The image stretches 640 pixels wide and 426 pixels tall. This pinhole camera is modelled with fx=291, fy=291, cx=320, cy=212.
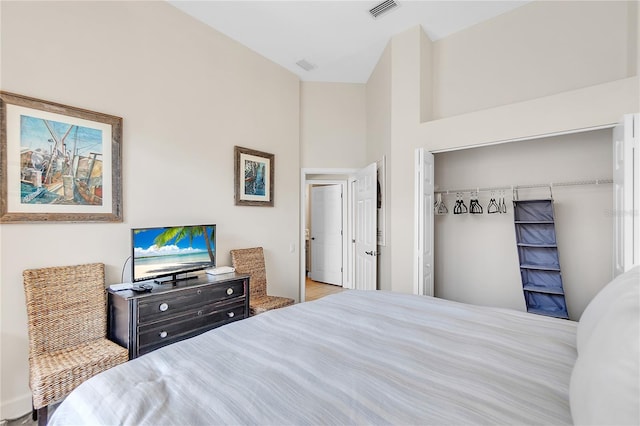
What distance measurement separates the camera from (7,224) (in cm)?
193

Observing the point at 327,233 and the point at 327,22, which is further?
the point at 327,233

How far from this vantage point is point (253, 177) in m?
3.54

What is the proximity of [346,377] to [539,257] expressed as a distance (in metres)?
2.79

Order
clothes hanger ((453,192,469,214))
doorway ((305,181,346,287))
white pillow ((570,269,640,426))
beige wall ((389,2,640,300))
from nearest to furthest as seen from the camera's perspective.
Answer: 1. white pillow ((570,269,640,426))
2. beige wall ((389,2,640,300))
3. clothes hanger ((453,192,469,214))
4. doorway ((305,181,346,287))

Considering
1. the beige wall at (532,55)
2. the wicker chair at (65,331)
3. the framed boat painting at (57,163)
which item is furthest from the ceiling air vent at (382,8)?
the wicker chair at (65,331)

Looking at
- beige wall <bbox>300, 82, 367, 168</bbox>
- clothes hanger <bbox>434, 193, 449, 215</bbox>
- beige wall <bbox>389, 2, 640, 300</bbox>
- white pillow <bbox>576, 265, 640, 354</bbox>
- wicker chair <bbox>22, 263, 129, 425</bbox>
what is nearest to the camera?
white pillow <bbox>576, 265, 640, 354</bbox>

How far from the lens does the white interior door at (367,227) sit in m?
3.68

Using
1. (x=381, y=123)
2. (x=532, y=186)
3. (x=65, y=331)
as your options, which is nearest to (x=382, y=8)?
(x=381, y=123)

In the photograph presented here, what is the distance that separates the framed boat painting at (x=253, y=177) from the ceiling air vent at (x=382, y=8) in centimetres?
191

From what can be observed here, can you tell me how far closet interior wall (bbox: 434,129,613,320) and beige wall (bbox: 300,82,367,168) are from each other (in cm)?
132

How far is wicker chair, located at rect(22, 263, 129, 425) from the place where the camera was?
170cm

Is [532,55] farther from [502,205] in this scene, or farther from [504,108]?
[502,205]

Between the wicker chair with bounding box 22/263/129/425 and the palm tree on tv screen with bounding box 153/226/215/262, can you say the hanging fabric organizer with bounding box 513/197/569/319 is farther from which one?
the wicker chair with bounding box 22/263/129/425

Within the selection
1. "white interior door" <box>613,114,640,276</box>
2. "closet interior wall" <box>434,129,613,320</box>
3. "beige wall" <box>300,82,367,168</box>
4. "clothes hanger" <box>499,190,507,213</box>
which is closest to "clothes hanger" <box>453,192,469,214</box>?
"closet interior wall" <box>434,129,613,320</box>
